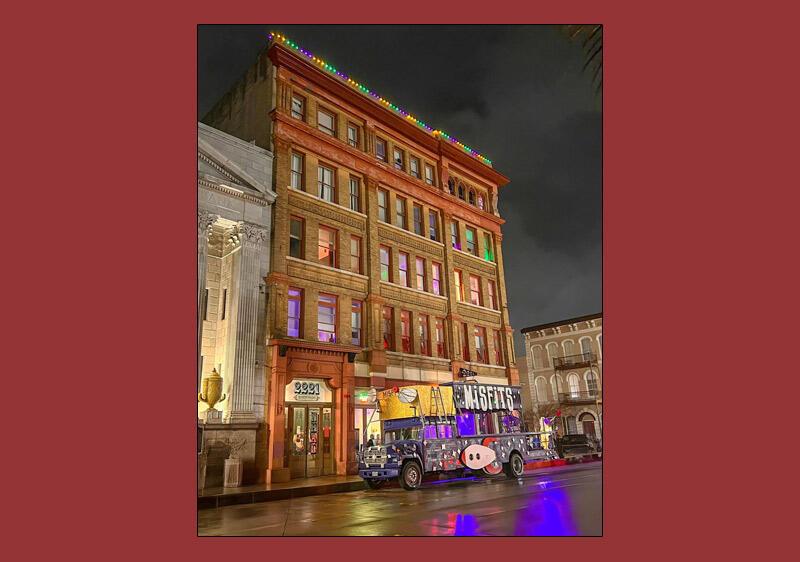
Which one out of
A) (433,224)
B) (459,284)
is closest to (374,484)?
(459,284)

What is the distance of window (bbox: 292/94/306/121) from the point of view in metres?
21.8

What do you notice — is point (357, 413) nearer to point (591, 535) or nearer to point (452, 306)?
point (452, 306)

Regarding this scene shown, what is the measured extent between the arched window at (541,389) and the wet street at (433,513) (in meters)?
17.0

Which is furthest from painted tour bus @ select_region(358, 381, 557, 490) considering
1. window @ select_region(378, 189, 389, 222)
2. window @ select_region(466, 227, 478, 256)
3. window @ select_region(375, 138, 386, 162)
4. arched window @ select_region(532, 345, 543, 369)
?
window @ select_region(375, 138, 386, 162)

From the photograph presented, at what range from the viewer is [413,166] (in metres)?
26.5

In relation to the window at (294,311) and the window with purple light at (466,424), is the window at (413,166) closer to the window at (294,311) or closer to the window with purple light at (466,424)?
the window at (294,311)

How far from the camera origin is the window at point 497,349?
27.5 metres

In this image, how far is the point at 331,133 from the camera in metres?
23.1

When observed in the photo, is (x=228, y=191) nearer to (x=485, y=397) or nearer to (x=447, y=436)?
(x=447, y=436)

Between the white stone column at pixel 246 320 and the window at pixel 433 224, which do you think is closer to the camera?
the white stone column at pixel 246 320

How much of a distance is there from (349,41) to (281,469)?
13.0m

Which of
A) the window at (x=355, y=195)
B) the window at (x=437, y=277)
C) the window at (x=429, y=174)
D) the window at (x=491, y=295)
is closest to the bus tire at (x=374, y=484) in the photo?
the window at (x=437, y=277)

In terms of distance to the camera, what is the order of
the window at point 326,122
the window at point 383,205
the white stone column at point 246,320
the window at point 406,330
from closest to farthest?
the white stone column at point 246,320 < the window at point 326,122 < the window at point 406,330 < the window at point 383,205

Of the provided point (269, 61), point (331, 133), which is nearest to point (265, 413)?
point (331, 133)
